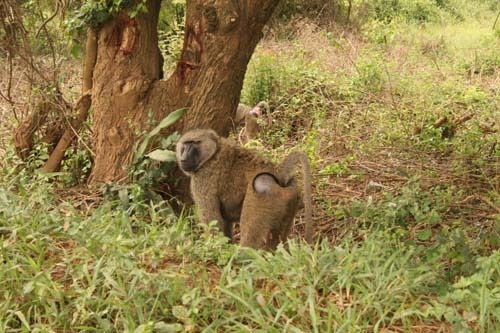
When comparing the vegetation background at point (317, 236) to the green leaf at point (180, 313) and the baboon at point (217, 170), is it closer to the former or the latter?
the green leaf at point (180, 313)

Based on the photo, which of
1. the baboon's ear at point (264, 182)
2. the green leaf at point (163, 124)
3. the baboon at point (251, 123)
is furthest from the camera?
the baboon at point (251, 123)

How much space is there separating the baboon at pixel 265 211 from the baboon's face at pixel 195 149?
432mm

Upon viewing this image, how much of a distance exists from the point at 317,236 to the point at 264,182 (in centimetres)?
86

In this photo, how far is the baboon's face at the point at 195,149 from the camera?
4.67 metres

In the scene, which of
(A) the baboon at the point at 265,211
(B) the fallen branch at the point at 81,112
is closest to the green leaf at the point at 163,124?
(A) the baboon at the point at 265,211

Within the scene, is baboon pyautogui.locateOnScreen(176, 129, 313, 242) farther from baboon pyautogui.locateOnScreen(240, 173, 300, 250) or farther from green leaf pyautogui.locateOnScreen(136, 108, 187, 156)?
green leaf pyautogui.locateOnScreen(136, 108, 187, 156)

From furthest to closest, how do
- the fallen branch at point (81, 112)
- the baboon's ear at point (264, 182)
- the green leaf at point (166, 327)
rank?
the fallen branch at point (81, 112) < the baboon's ear at point (264, 182) < the green leaf at point (166, 327)

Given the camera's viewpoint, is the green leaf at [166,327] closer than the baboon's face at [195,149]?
Yes

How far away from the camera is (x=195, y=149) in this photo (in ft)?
15.4

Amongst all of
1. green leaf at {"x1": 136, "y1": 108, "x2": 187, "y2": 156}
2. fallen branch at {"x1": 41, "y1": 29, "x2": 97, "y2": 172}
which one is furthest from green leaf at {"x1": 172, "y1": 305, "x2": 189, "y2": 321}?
fallen branch at {"x1": 41, "y1": 29, "x2": 97, "y2": 172}

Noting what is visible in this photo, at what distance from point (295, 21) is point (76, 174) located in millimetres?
10642

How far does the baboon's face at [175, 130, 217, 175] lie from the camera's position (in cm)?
467

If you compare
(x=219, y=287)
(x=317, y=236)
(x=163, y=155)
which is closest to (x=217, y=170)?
(x=163, y=155)

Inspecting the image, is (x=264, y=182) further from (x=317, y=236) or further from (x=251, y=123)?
(x=251, y=123)
